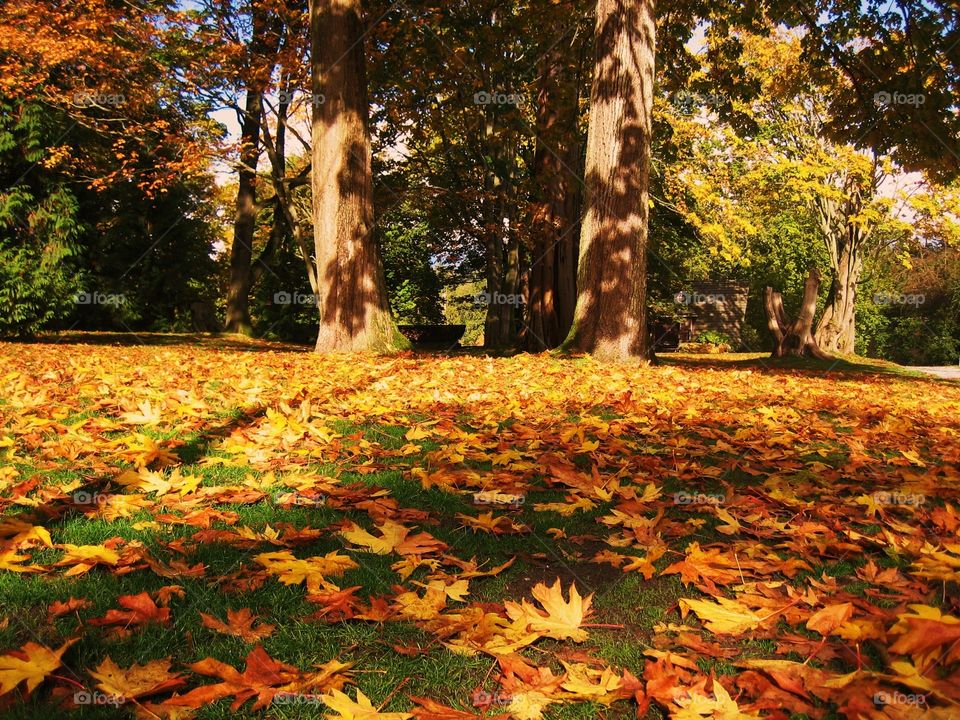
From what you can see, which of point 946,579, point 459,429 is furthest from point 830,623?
point 459,429

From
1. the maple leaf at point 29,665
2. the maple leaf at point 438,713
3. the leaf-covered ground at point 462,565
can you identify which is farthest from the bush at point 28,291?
the maple leaf at point 438,713

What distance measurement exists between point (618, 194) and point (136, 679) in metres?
8.89

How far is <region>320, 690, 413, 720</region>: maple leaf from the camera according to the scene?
174cm

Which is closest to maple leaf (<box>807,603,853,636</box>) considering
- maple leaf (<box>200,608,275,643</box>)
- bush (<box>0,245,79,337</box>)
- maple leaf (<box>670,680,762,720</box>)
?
maple leaf (<box>670,680,762,720</box>)

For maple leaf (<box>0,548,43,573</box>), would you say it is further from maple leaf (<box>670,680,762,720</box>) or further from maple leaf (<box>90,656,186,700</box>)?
maple leaf (<box>670,680,762,720</box>)

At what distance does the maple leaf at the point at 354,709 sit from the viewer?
5.70 feet

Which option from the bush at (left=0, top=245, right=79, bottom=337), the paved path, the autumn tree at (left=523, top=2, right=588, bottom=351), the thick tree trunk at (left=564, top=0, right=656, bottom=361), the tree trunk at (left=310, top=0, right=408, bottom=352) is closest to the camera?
the thick tree trunk at (left=564, top=0, right=656, bottom=361)

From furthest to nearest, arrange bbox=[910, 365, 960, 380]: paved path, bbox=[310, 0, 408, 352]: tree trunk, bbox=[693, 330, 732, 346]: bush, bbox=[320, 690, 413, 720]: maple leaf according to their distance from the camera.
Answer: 1. bbox=[693, 330, 732, 346]: bush
2. bbox=[910, 365, 960, 380]: paved path
3. bbox=[310, 0, 408, 352]: tree trunk
4. bbox=[320, 690, 413, 720]: maple leaf

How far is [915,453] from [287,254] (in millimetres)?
24394

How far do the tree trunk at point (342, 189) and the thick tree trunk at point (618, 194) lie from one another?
334cm

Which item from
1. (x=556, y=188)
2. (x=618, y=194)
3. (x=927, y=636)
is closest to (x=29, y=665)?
(x=927, y=636)

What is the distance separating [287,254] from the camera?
1029 inches

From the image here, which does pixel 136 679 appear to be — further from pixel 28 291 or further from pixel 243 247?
pixel 243 247

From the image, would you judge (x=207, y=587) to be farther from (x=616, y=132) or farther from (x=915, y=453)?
(x=616, y=132)
